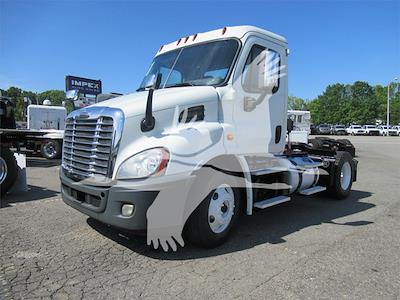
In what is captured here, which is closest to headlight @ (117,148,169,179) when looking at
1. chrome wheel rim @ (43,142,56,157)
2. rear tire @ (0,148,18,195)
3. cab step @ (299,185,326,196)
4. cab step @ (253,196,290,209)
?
cab step @ (253,196,290,209)

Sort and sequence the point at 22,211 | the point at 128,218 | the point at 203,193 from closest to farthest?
the point at 128,218
the point at 203,193
the point at 22,211

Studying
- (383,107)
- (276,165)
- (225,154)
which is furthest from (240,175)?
(383,107)

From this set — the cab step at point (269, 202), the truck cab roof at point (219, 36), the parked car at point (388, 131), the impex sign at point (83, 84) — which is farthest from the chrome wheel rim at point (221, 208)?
the parked car at point (388, 131)

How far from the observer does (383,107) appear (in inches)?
3831

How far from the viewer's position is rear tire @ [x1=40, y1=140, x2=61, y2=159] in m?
16.1

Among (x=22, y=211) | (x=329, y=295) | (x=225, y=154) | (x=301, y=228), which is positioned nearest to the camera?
(x=329, y=295)

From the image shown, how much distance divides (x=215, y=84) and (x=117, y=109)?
1477mm

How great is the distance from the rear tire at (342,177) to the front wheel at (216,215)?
3740mm

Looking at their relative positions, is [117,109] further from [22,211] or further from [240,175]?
[22,211]

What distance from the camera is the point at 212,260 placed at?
4.41 m

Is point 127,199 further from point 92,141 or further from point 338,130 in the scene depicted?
point 338,130

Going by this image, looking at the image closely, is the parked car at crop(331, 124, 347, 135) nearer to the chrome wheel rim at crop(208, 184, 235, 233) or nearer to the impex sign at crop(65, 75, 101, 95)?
the impex sign at crop(65, 75, 101, 95)

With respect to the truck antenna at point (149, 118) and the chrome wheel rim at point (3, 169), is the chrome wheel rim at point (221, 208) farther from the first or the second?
the chrome wheel rim at point (3, 169)

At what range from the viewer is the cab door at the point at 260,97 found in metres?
5.32
